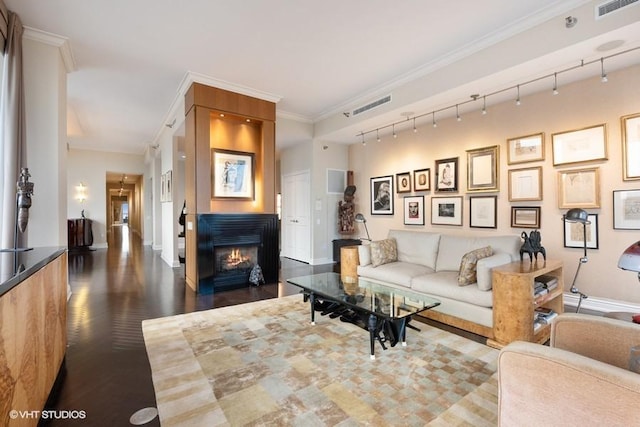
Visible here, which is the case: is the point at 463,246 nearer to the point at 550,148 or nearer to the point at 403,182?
the point at 550,148

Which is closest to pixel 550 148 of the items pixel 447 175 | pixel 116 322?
pixel 447 175

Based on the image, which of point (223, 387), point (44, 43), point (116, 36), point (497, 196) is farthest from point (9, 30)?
point (497, 196)

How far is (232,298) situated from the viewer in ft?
13.9

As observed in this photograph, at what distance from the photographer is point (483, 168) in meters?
4.77

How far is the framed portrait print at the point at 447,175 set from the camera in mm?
5160

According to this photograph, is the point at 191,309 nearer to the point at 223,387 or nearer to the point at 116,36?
the point at 223,387

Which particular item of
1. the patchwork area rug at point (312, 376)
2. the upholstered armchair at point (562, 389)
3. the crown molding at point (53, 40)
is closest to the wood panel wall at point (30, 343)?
A: the patchwork area rug at point (312, 376)

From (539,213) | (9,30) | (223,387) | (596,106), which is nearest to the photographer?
(223,387)

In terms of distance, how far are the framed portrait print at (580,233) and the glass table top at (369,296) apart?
2386 mm

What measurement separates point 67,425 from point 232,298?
2557 millimetres

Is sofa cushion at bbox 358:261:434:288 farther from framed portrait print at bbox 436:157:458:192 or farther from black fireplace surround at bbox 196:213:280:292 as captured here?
framed portrait print at bbox 436:157:458:192

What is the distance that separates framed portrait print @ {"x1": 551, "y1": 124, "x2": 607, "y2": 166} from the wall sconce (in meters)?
11.9

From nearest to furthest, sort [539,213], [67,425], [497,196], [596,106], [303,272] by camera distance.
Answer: [67,425], [596,106], [539,213], [497,196], [303,272]

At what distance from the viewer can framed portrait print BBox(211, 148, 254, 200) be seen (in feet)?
15.9
